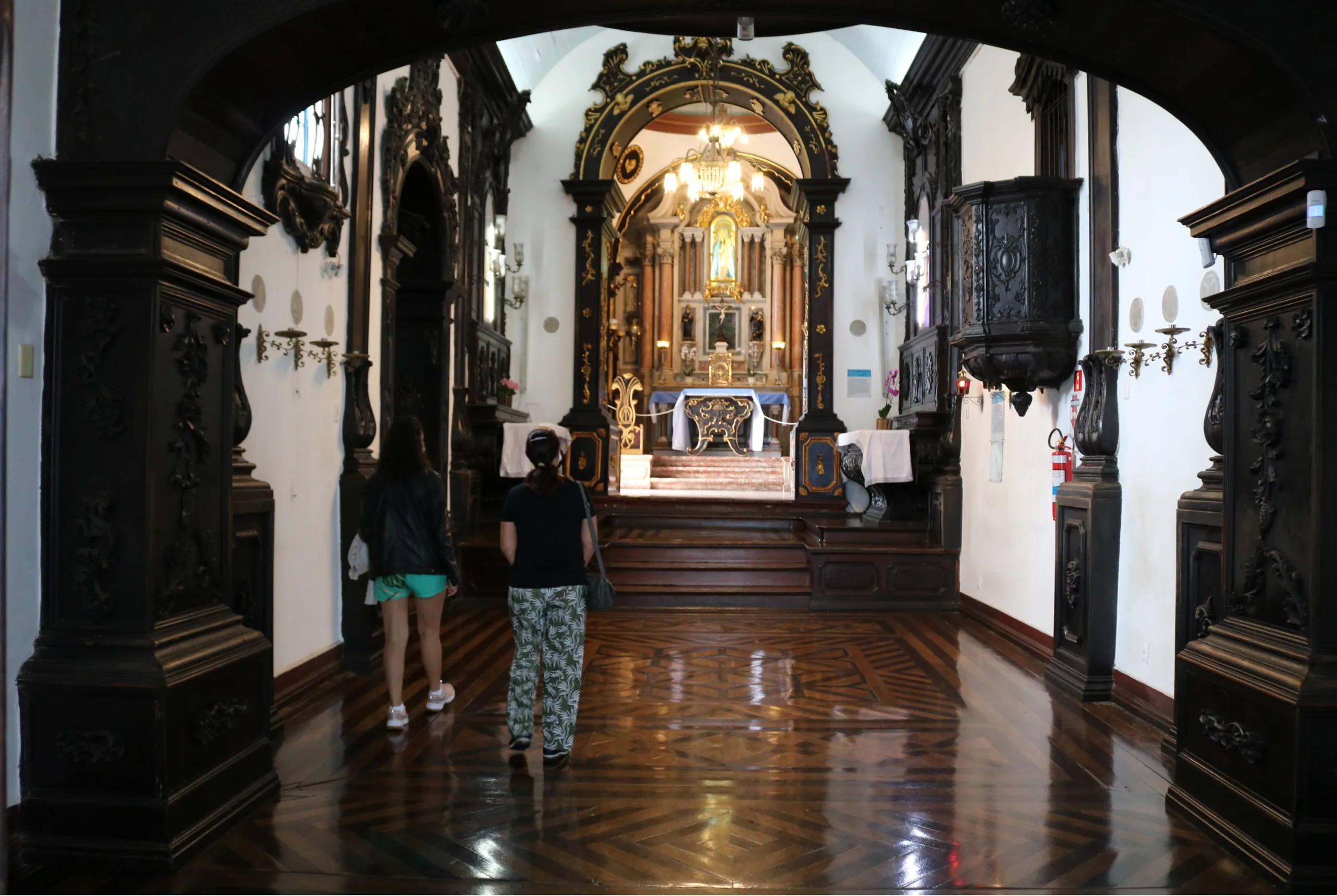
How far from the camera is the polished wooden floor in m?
3.18

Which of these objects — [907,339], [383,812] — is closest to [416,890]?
[383,812]

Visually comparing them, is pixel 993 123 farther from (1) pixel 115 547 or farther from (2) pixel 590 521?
(1) pixel 115 547

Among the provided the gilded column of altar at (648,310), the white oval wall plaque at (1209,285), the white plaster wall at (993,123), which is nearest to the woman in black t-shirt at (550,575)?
the white oval wall plaque at (1209,285)

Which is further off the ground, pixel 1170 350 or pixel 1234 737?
pixel 1170 350

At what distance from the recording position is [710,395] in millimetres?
16781

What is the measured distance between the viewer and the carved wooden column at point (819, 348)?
1178cm

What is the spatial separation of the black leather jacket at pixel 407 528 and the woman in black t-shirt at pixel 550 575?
624mm

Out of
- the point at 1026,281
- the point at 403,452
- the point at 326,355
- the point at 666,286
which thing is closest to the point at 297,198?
the point at 326,355

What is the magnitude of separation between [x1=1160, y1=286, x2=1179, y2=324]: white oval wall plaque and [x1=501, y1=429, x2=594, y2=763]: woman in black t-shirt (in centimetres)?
314

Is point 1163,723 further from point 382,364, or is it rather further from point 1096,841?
point 382,364

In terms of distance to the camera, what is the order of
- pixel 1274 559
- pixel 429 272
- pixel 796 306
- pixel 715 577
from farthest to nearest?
1. pixel 796 306
2. pixel 715 577
3. pixel 429 272
4. pixel 1274 559

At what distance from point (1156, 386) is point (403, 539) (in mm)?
3878

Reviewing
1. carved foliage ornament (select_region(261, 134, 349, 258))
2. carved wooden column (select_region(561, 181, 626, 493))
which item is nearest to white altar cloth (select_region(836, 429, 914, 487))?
carved wooden column (select_region(561, 181, 626, 493))

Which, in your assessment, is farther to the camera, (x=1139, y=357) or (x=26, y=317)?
(x=1139, y=357)
